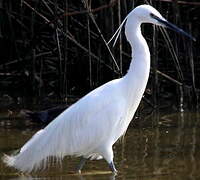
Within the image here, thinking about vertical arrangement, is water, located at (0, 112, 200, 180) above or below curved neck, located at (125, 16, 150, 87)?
below

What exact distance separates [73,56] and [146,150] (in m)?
4.51

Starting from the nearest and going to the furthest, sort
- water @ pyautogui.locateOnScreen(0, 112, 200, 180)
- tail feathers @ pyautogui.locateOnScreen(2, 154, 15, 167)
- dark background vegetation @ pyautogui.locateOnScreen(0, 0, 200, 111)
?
water @ pyautogui.locateOnScreen(0, 112, 200, 180) → tail feathers @ pyautogui.locateOnScreen(2, 154, 15, 167) → dark background vegetation @ pyautogui.locateOnScreen(0, 0, 200, 111)

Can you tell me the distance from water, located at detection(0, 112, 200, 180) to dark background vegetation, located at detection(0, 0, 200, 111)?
3.85 ft

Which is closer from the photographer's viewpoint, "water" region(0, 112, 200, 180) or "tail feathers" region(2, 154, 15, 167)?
"water" region(0, 112, 200, 180)

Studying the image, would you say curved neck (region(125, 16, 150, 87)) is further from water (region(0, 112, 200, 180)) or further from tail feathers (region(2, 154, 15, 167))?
tail feathers (region(2, 154, 15, 167))

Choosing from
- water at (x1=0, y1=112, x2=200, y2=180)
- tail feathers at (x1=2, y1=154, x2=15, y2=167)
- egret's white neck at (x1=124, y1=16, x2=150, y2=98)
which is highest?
egret's white neck at (x1=124, y1=16, x2=150, y2=98)

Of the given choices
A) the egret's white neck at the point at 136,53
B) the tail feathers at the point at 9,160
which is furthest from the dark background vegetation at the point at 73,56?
the tail feathers at the point at 9,160

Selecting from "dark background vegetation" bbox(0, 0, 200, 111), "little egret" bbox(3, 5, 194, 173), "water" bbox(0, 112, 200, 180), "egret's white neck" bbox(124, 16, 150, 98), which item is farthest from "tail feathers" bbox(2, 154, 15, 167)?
"dark background vegetation" bbox(0, 0, 200, 111)

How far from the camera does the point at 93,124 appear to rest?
286 inches

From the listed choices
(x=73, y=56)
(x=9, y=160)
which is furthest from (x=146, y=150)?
(x=73, y=56)

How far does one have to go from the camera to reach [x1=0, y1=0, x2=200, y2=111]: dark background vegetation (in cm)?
1111

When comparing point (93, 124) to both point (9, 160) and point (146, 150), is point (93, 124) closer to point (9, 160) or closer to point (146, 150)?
point (9, 160)

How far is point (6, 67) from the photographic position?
12539 mm

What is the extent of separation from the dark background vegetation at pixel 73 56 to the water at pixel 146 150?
1.17m
